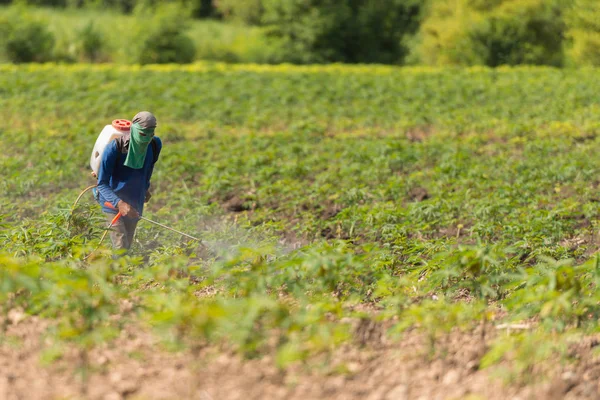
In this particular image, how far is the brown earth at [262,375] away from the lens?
3.86 metres

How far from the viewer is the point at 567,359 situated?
4.32m

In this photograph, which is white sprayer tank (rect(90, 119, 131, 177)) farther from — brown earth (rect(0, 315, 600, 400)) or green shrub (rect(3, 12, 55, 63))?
green shrub (rect(3, 12, 55, 63))

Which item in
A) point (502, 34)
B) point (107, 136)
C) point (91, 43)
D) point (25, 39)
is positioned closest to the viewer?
point (107, 136)

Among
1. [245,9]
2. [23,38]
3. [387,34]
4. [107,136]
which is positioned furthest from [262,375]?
[245,9]

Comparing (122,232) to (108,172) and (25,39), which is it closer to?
(108,172)

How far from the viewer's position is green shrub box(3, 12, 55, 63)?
112ft

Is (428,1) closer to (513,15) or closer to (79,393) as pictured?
(513,15)

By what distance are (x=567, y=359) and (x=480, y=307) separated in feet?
1.78

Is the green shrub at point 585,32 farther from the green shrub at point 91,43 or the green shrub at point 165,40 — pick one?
the green shrub at point 91,43

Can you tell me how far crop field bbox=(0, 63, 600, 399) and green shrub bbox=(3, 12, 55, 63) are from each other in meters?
14.3

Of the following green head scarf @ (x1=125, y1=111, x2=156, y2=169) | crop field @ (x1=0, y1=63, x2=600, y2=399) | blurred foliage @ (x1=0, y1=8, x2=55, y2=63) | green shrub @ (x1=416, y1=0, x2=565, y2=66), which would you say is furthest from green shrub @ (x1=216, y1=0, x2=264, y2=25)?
green head scarf @ (x1=125, y1=111, x2=156, y2=169)

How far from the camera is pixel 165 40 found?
36500 millimetres

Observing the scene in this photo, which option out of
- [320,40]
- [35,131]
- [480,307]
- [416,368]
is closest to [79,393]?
[416,368]

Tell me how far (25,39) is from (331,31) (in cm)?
1769
